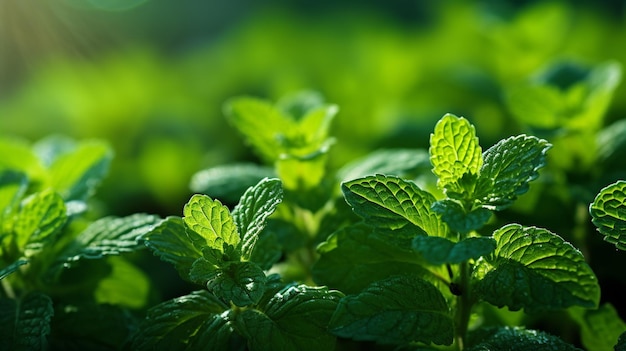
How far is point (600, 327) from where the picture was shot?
2.87 feet

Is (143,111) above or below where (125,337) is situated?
above

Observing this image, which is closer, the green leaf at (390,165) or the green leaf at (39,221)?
the green leaf at (39,221)

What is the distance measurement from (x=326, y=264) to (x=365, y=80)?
100 centimetres

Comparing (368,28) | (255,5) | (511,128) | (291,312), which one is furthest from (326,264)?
(255,5)

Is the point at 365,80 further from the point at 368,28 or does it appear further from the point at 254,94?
the point at 368,28

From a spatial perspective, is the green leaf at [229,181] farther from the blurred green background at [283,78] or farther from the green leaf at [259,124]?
the blurred green background at [283,78]

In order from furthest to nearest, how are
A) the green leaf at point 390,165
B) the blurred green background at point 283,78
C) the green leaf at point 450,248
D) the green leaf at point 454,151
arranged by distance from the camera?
the blurred green background at point 283,78 → the green leaf at point 390,165 → the green leaf at point 454,151 → the green leaf at point 450,248

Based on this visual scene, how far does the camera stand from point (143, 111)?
194 cm

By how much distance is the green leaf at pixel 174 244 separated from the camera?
804 mm

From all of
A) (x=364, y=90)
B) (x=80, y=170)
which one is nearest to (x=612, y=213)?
(x=80, y=170)

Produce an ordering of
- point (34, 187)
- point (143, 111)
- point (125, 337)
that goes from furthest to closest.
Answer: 1. point (143, 111)
2. point (34, 187)
3. point (125, 337)

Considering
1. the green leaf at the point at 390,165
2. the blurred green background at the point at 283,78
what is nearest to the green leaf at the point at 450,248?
the green leaf at the point at 390,165

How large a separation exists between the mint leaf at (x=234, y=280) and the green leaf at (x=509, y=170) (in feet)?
0.87

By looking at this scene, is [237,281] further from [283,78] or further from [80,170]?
[283,78]
